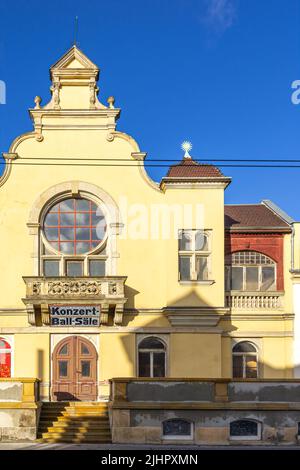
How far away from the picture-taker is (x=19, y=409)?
2295 cm

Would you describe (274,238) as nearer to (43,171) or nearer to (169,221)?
(169,221)

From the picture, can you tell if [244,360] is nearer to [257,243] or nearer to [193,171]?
[257,243]

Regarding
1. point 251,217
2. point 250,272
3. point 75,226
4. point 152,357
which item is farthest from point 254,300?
point 75,226

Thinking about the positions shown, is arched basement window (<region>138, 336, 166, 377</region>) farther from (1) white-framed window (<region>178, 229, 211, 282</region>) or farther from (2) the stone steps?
(1) white-framed window (<region>178, 229, 211, 282</region>)

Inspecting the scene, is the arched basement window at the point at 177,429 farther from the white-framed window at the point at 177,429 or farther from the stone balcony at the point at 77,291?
the stone balcony at the point at 77,291

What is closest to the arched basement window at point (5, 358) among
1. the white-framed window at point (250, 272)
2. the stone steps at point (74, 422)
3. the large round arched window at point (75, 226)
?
the stone steps at point (74, 422)

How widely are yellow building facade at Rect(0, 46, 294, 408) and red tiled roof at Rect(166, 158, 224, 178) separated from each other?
64 millimetres

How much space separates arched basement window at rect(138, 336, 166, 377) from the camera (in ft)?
91.7

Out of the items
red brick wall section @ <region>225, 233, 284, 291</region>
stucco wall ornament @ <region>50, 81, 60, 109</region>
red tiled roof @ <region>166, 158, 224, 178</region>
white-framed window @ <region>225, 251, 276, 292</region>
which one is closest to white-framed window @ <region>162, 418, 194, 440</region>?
white-framed window @ <region>225, 251, 276, 292</region>

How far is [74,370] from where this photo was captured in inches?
1098

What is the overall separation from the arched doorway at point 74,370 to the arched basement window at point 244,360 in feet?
17.6

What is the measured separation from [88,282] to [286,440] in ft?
29.6

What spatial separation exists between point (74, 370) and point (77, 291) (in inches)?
121

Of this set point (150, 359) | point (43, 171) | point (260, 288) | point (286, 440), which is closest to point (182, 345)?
point (150, 359)
